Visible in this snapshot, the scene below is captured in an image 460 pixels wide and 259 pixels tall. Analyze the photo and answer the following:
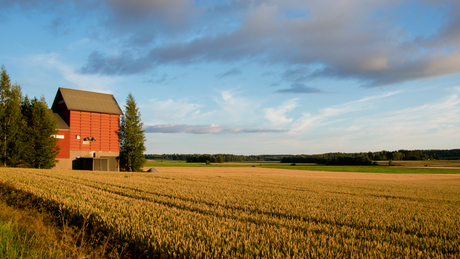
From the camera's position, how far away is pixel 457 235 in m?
7.53

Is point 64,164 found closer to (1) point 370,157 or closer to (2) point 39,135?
(2) point 39,135

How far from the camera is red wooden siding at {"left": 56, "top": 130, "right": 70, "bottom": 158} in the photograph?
4122 centimetres

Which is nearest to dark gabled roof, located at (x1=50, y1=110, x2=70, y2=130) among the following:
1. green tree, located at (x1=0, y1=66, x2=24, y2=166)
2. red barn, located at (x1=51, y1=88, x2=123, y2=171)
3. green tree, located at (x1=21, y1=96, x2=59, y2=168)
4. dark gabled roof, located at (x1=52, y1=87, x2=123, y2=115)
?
red barn, located at (x1=51, y1=88, x2=123, y2=171)

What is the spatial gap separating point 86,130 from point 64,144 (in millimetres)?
3821

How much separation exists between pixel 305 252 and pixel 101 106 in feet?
160

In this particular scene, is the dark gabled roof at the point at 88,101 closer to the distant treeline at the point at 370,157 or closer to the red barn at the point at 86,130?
the red barn at the point at 86,130

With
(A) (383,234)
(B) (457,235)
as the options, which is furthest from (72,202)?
(B) (457,235)

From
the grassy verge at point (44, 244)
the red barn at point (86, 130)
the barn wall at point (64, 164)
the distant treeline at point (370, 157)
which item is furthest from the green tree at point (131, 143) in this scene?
the distant treeline at point (370, 157)

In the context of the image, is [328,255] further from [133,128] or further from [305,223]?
[133,128]

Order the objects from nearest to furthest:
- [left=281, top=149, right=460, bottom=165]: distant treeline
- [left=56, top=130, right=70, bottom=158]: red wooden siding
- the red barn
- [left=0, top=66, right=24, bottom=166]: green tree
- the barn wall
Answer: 1. [left=0, top=66, right=24, bottom=166]: green tree
2. the barn wall
3. [left=56, top=130, right=70, bottom=158]: red wooden siding
4. the red barn
5. [left=281, top=149, right=460, bottom=165]: distant treeline

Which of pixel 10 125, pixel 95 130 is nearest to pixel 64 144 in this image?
pixel 95 130

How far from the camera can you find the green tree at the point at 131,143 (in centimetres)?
4938

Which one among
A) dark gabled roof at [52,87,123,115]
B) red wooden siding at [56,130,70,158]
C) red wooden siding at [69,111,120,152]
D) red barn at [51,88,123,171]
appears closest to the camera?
red wooden siding at [56,130,70,158]

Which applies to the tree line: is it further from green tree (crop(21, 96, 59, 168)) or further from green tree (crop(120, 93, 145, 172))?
green tree (crop(120, 93, 145, 172))
